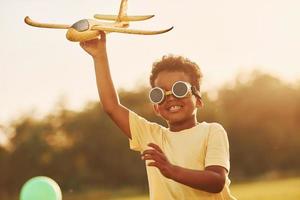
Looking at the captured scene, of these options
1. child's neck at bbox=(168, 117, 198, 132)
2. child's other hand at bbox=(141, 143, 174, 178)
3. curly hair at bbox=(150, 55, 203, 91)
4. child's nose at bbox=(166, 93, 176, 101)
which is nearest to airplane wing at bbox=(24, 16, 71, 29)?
curly hair at bbox=(150, 55, 203, 91)

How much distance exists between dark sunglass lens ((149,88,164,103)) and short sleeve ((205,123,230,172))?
309mm

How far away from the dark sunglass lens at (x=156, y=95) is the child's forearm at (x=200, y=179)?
1.61 ft

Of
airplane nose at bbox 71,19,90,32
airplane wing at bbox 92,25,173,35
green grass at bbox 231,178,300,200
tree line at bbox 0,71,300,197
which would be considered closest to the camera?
airplane wing at bbox 92,25,173,35

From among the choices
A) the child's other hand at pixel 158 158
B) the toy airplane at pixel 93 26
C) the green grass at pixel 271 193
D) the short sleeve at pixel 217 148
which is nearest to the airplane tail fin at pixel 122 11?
the toy airplane at pixel 93 26

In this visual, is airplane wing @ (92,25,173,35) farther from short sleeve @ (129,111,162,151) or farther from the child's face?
short sleeve @ (129,111,162,151)

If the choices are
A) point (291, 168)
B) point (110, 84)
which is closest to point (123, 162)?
point (291, 168)

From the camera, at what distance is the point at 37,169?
31156 mm

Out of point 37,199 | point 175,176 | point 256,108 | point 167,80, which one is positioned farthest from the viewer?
point 256,108

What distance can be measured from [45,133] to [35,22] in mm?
28990

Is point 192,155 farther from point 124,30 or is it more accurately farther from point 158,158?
point 124,30

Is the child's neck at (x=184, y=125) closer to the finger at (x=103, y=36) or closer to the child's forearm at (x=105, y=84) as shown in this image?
the child's forearm at (x=105, y=84)

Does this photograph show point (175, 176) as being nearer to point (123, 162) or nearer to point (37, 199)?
point (37, 199)

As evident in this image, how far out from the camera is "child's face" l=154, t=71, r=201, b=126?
12.8 feet

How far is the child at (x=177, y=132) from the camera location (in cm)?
364
